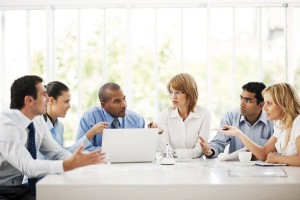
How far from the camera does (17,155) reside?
244 cm

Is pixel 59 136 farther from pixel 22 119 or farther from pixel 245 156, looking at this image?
pixel 245 156

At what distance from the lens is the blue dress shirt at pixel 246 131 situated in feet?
11.4

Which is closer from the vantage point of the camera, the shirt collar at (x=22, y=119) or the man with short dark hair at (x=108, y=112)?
the shirt collar at (x=22, y=119)

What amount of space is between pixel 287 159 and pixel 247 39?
221cm

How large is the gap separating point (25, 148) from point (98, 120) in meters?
1.26

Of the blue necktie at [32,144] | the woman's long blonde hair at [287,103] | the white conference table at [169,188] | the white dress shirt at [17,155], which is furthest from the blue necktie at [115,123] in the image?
the white conference table at [169,188]

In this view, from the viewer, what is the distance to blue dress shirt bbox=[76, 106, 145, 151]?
3573mm

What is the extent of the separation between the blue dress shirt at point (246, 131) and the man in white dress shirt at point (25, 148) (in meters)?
1.24

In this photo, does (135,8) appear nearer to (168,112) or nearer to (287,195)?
(168,112)

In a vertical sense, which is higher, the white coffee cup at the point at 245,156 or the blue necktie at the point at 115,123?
the blue necktie at the point at 115,123

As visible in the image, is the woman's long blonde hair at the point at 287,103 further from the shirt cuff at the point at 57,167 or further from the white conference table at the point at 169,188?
the shirt cuff at the point at 57,167

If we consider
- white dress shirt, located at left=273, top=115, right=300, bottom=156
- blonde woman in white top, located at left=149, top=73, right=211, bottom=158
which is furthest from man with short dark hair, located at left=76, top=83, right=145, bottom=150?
white dress shirt, located at left=273, top=115, right=300, bottom=156

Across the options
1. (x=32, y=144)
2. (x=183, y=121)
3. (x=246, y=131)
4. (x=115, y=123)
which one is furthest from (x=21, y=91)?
(x=246, y=131)

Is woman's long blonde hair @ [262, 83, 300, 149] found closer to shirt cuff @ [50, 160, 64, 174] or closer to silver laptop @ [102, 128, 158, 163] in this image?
silver laptop @ [102, 128, 158, 163]
